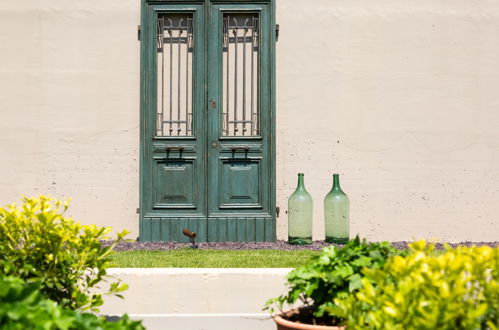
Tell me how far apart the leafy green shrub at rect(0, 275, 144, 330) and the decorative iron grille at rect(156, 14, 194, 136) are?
4.89 metres

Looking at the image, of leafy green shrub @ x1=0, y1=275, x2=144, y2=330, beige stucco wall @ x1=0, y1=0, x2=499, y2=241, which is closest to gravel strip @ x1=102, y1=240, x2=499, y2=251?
beige stucco wall @ x1=0, y1=0, x2=499, y2=241

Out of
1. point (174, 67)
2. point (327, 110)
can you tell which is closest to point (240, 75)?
point (174, 67)

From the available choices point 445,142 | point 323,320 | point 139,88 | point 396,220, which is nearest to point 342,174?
point 396,220

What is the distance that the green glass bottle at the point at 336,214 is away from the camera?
6.32m

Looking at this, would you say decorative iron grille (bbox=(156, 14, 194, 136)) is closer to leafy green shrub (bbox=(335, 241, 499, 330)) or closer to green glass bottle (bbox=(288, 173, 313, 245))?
green glass bottle (bbox=(288, 173, 313, 245))

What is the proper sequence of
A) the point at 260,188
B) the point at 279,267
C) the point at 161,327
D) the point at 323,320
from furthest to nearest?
the point at 260,188 < the point at 279,267 < the point at 161,327 < the point at 323,320

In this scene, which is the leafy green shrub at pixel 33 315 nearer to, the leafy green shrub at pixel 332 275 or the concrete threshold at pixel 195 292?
the leafy green shrub at pixel 332 275

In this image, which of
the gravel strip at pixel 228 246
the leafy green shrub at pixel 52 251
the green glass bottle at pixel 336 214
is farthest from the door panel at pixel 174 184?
the leafy green shrub at pixel 52 251

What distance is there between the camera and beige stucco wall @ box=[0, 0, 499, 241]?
21.7 ft

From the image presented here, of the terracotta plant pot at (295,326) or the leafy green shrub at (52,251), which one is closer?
the terracotta plant pot at (295,326)

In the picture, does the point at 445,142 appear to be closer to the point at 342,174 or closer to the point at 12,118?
the point at 342,174

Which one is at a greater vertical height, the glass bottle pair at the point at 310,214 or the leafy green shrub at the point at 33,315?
the leafy green shrub at the point at 33,315

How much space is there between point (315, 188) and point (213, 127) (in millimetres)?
1276

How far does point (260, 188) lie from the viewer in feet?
21.1
